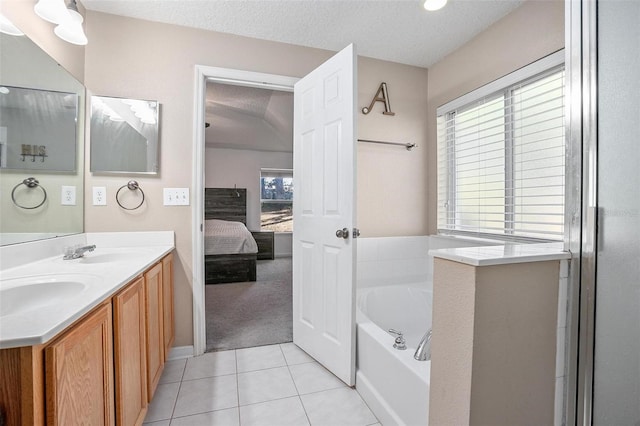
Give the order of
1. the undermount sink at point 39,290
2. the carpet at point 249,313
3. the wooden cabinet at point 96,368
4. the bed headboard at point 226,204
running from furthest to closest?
the bed headboard at point 226,204, the carpet at point 249,313, the undermount sink at point 39,290, the wooden cabinet at point 96,368

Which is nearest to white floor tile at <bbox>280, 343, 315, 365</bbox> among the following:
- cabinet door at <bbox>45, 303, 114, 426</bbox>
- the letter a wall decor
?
cabinet door at <bbox>45, 303, 114, 426</bbox>

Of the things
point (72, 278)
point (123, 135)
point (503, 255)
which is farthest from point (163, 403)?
point (503, 255)

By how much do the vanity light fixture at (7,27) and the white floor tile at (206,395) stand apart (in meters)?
1.94

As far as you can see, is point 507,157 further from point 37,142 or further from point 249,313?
point 37,142

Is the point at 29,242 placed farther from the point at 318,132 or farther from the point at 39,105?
the point at 318,132

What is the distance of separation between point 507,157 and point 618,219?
4.38ft

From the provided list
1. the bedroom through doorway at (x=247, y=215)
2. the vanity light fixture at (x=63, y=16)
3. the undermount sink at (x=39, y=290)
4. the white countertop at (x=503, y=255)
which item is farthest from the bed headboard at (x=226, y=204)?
the white countertop at (x=503, y=255)

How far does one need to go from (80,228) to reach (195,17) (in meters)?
1.60

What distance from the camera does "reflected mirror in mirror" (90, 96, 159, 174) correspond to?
189cm

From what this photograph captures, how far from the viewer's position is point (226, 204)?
19.8 ft

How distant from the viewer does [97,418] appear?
0.88m

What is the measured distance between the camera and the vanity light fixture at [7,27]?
1.19m

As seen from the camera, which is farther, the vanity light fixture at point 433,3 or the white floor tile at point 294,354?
the white floor tile at point 294,354

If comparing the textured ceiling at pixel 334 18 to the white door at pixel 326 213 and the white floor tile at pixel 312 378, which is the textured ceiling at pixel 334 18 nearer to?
the white door at pixel 326 213
